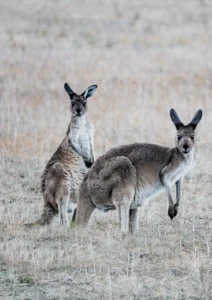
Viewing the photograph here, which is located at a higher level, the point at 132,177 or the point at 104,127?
the point at 104,127

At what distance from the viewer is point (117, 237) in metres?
7.60

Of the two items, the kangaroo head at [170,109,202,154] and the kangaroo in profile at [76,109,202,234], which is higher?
the kangaroo head at [170,109,202,154]

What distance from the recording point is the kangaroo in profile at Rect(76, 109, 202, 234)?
7.47m

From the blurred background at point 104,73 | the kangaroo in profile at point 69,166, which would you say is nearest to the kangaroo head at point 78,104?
the kangaroo in profile at point 69,166

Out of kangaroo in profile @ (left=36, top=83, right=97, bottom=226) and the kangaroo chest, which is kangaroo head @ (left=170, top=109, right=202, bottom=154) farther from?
kangaroo in profile @ (left=36, top=83, right=97, bottom=226)

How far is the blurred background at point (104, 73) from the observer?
13.3 m

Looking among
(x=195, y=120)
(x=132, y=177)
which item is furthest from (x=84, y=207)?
(x=195, y=120)

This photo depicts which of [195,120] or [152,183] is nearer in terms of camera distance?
[152,183]

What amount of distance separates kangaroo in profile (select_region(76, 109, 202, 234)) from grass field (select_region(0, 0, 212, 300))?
0.25 m

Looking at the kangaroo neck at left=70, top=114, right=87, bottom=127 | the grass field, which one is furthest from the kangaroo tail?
the kangaroo neck at left=70, top=114, right=87, bottom=127

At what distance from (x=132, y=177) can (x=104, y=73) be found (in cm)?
1041

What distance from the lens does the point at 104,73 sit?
698 inches

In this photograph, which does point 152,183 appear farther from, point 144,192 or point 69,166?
point 69,166

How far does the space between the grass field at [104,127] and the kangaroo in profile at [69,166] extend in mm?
239
